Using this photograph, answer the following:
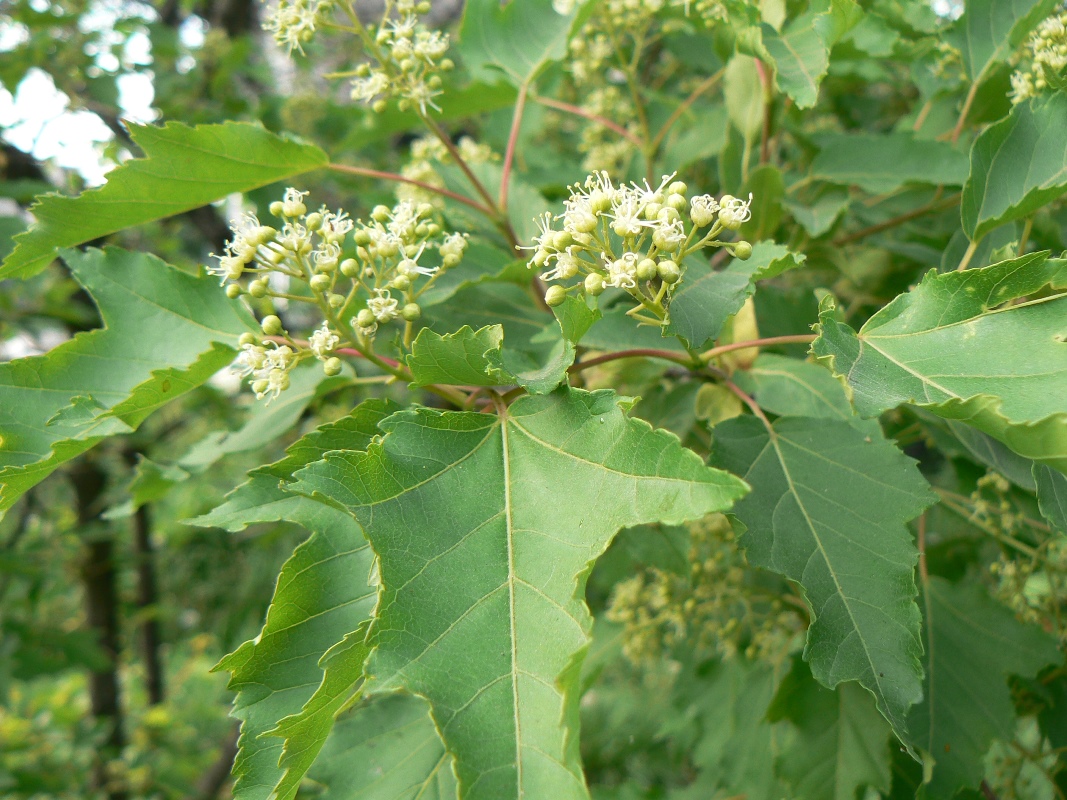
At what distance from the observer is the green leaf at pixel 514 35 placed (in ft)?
6.56

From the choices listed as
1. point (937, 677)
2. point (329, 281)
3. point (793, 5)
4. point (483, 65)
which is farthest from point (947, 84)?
point (329, 281)

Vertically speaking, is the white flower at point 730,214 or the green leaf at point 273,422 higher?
the white flower at point 730,214

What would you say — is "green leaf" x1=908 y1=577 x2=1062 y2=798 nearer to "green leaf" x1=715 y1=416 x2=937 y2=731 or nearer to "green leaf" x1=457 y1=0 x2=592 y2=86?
"green leaf" x1=715 y1=416 x2=937 y2=731

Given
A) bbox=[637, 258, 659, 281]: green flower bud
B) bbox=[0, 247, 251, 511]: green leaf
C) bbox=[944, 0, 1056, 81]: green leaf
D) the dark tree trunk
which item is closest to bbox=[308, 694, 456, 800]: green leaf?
bbox=[0, 247, 251, 511]: green leaf

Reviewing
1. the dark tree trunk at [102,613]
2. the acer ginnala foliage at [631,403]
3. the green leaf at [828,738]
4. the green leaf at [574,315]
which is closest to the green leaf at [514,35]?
the acer ginnala foliage at [631,403]

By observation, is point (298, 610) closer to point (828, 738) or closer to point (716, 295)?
point (716, 295)

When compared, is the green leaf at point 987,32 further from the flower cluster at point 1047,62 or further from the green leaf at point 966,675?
the green leaf at point 966,675

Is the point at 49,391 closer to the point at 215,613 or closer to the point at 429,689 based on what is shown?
the point at 429,689

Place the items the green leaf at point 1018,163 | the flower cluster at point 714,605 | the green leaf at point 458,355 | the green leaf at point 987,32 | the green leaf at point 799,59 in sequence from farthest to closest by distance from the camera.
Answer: the flower cluster at point 714,605
the green leaf at point 987,32
the green leaf at point 799,59
the green leaf at point 1018,163
the green leaf at point 458,355

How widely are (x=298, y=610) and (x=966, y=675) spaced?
1340mm

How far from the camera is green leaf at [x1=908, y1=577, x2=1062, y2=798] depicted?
151cm

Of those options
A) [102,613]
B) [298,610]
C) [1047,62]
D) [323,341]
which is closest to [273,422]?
[323,341]

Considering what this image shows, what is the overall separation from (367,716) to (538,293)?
95 cm

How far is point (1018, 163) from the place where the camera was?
54.1 inches
